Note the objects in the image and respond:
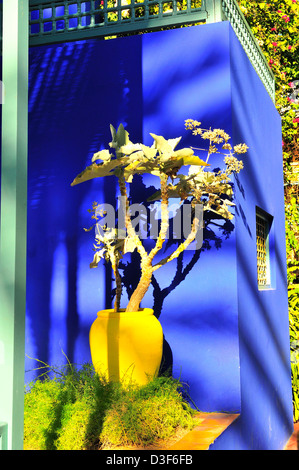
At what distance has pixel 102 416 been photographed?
379 cm

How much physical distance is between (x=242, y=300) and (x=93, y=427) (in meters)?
1.83

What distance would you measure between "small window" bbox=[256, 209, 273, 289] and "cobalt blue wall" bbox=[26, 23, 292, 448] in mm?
702

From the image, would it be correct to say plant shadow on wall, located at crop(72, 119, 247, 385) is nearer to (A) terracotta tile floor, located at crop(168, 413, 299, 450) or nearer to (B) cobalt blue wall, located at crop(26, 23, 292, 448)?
(B) cobalt blue wall, located at crop(26, 23, 292, 448)

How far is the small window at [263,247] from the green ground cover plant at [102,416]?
256cm

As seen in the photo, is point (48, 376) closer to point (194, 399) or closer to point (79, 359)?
point (79, 359)

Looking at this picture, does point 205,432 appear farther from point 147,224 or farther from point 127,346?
point 147,224

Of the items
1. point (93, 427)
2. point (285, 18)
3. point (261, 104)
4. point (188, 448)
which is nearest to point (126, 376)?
point (93, 427)

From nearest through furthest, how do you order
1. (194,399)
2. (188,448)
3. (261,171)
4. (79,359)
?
(188,448)
(194,399)
(79,359)
(261,171)

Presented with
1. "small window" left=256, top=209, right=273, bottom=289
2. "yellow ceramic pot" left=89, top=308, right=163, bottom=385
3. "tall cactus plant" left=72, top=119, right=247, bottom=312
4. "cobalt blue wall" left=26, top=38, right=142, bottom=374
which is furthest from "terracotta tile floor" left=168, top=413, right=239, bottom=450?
"small window" left=256, top=209, right=273, bottom=289

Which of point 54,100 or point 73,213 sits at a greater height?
point 54,100

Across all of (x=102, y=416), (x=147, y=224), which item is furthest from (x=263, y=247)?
(x=102, y=416)

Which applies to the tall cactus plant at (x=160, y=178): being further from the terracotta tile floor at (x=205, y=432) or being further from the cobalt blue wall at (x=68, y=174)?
the terracotta tile floor at (x=205, y=432)

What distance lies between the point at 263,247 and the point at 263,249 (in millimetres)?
26

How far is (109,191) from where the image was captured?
519cm
